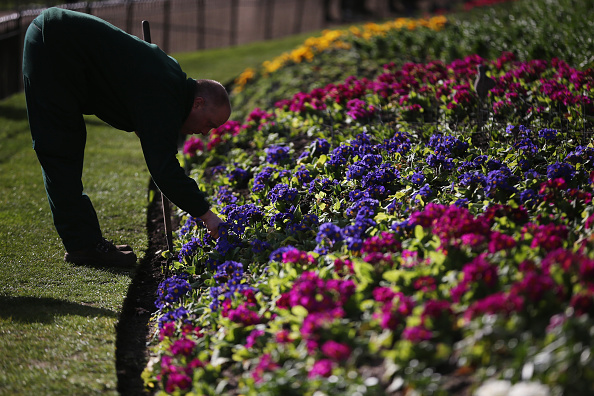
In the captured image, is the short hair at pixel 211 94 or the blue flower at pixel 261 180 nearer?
the short hair at pixel 211 94

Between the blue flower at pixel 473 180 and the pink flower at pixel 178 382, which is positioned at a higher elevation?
the blue flower at pixel 473 180

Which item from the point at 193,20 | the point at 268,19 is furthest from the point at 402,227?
the point at 268,19

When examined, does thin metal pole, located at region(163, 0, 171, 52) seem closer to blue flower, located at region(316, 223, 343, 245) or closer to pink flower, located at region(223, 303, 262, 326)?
blue flower, located at region(316, 223, 343, 245)

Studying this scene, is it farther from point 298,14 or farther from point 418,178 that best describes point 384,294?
point 298,14

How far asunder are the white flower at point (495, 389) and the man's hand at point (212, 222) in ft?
6.78

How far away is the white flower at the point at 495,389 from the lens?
77.7 inches

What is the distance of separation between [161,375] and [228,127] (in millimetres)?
3310

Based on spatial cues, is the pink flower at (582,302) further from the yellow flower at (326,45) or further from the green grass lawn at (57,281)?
the yellow flower at (326,45)

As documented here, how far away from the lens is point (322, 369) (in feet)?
7.31

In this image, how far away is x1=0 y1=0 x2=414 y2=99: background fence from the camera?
28.9 ft

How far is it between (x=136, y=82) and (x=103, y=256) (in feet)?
4.12

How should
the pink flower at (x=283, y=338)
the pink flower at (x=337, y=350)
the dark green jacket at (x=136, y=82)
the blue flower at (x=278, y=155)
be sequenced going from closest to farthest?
the pink flower at (x=337, y=350) < the pink flower at (x=283, y=338) < the dark green jacket at (x=136, y=82) < the blue flower at (x=278, y=155)

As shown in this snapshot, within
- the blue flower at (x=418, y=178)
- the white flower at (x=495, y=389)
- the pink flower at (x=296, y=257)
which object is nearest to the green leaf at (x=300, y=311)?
the pink flower at (x=296, y=257)

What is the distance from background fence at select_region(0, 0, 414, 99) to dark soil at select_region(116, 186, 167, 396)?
218 inches
